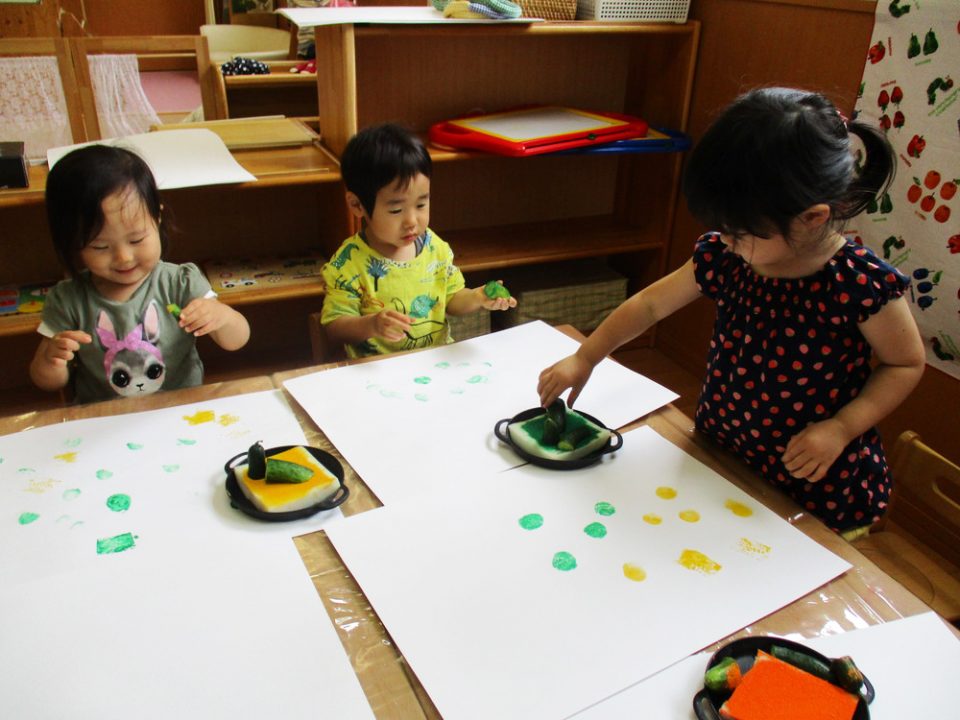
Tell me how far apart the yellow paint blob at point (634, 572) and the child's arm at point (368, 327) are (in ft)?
1.91

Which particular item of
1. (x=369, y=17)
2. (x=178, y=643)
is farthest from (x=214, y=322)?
(x=369, y=17)

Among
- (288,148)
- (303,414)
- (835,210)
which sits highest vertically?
(835,210)

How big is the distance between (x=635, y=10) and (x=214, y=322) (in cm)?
155

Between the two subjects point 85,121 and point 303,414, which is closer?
point 303,414

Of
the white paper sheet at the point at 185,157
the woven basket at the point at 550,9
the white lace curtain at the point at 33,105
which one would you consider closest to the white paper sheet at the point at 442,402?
the white paper sheet at the point at 185,157

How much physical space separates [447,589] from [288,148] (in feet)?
5.16

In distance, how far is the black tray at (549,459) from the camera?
2.89ft

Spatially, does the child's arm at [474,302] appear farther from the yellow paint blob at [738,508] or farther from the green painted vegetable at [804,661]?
the green painted vegetable at [804,661]

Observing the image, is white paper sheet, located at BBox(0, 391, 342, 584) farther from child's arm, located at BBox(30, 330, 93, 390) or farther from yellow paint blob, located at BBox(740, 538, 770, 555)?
yellow paint blob, located at BBox(740, 538, 770, 555)

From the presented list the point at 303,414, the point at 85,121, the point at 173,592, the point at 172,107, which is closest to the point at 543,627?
the point at 173,592

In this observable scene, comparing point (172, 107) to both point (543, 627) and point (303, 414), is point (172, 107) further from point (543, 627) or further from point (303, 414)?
point (543, 627)

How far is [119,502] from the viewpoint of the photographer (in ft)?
2.66

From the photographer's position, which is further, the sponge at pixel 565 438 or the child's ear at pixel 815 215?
the sponge at pixel 565 438

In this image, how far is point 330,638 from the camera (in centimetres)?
65
